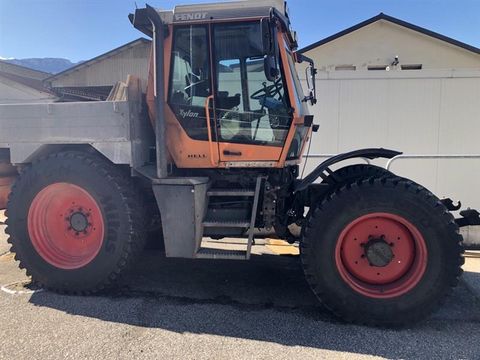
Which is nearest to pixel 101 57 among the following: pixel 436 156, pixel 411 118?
pixel 411 118

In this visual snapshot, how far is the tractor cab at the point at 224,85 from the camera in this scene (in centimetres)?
374

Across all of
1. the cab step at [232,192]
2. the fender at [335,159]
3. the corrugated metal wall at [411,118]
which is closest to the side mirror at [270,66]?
the fender at [335,159]

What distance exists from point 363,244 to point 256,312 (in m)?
1.14

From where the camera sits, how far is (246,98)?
3793 millimetres

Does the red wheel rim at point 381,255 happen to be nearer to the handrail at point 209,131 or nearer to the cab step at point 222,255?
the cab step at point 222,255

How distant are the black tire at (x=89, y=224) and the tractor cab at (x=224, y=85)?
76 centimetres

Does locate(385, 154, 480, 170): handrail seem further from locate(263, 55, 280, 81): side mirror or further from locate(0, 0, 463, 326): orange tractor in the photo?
locate(263, 55, 280, 81): side mirror

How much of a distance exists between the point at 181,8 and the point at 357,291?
10.0 ft

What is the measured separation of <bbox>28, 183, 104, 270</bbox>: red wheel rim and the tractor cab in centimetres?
114

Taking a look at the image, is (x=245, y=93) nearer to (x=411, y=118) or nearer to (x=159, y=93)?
(x=159, y=93)

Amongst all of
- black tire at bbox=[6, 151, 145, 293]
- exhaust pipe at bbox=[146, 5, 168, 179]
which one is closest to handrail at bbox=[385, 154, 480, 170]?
exhaust pipe at bbox=[146, 5, 168, 179]

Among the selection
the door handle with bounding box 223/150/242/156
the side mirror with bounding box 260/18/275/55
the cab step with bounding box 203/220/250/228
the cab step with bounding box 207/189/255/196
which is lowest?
the cab step with bounding box 203/220/250/228

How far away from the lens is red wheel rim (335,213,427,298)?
3426mm

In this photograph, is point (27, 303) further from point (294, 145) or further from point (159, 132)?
point (294, 145)
